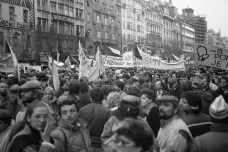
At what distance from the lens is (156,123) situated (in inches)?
Result: 206

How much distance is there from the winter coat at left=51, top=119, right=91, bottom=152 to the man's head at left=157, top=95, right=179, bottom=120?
3.55ft

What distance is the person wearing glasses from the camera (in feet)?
12.9

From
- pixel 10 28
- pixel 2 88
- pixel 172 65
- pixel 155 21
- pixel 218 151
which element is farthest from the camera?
pixel 155 21

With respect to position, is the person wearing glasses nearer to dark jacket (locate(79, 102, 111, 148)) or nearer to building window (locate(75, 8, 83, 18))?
dark jacket (locate(79, 102, 111, 148))

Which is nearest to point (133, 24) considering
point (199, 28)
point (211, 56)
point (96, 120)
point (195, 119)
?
point (199, 28)

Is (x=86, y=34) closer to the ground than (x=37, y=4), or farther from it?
closer to the ground

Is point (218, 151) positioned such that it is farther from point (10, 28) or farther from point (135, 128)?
point (10, 28)

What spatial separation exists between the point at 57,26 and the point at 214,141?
45.6 m

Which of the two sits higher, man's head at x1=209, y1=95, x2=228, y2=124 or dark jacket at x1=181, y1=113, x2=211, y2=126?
Answer: man's head at x1=209, y1=95, x2=228, y2=124

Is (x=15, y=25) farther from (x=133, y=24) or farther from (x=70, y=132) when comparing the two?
(x=133, y=24)

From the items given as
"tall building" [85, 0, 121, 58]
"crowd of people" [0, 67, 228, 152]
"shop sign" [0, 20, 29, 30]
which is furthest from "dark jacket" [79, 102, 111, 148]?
"tall building" [85, 0, 121, 58]

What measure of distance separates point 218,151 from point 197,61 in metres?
6.39

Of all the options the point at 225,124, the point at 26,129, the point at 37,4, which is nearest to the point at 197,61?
the point at 225,124

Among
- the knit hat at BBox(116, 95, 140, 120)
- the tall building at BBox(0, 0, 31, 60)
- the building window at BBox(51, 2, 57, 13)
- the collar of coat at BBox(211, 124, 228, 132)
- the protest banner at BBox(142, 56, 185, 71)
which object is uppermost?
the building window at BBox(51, 2, 57, 13)
